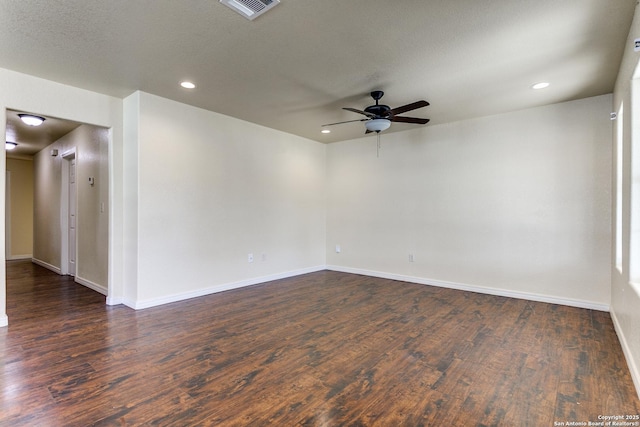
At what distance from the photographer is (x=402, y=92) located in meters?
3.64

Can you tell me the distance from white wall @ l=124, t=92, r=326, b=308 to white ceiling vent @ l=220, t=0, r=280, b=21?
7.24 feet

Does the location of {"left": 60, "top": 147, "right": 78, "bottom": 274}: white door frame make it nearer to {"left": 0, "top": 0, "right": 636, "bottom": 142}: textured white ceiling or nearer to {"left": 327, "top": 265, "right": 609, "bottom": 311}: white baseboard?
{"left": 0, "top": 0, "right": 636, "bottom": 142}: textured white ceiling

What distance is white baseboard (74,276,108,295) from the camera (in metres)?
4.34

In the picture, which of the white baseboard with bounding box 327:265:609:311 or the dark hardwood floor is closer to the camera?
the dark hardwood floor

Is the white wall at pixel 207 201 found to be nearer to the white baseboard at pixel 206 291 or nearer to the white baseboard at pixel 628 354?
the white baseboard at pixel 206 291

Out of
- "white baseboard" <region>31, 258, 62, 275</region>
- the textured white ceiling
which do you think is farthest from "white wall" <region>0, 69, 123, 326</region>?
"white baseboard" <region>31, 258, 62, 275</region>

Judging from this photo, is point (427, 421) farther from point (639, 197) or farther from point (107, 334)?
point (107, 334)

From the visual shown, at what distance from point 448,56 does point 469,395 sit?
2.72 m

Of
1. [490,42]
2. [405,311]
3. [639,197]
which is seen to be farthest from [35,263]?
[639,197]

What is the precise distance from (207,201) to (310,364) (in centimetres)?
284

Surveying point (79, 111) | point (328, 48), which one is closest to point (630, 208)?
point (328, 48)

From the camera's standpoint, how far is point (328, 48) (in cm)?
266

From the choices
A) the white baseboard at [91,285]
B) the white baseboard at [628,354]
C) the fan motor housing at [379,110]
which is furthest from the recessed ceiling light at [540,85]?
the white baseboard at [91,285]

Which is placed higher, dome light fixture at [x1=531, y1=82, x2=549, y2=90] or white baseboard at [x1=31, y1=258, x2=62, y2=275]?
dome light fixture at [x1=531, y1=82, x2=549, y2=90]
